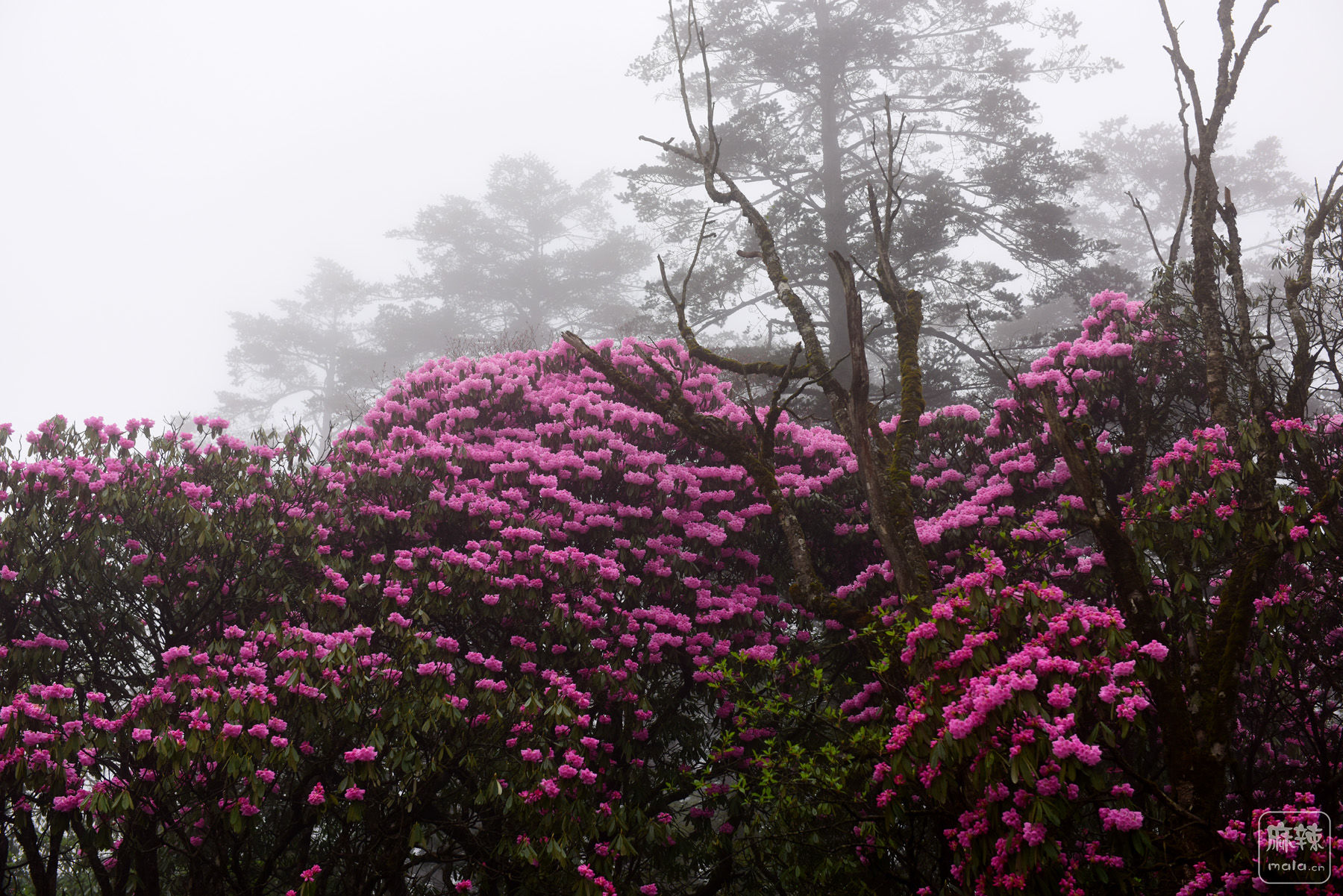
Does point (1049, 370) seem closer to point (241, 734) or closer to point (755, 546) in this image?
point (755, 546)

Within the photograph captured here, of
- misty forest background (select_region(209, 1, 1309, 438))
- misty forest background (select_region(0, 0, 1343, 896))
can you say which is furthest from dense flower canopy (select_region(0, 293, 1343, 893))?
misty forest background (select_region(209, 1, 1309, 438))

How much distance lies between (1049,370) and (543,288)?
86.2 feet

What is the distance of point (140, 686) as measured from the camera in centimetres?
634

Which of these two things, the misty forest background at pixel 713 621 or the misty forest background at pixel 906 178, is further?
the misty forest background at pixel 906 178

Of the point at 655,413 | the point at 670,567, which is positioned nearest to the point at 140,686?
the point at 670,567

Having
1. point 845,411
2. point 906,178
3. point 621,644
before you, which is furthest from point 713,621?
point 906,178

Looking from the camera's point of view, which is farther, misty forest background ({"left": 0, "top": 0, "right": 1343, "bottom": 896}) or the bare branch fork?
the bare branch fork

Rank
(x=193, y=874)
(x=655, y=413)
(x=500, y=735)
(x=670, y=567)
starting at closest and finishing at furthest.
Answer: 1. (x=193, y=874)
2. (x=500, y=735)
3. (x=670, y=567)
4. (x=655, y=413)

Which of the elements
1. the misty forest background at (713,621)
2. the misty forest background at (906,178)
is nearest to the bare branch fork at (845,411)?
the misty forest background at (713,621)

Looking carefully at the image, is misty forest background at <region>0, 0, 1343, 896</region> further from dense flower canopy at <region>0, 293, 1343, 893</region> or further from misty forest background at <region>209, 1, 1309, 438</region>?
misty forest background at <region>209, 1, 1309, 438</region>

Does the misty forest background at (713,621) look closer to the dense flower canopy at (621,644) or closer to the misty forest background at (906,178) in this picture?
the dense flower canopy at (621,644)

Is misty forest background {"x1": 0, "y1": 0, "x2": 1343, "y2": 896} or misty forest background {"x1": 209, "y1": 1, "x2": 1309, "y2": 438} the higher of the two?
misty forest background {"x1": 209, "y1": 1, "x2": 1309, "y2": 438}

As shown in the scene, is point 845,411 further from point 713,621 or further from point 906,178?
point 906,178

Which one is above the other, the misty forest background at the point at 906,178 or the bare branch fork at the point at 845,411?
the misty forest background at the point at 906,178
